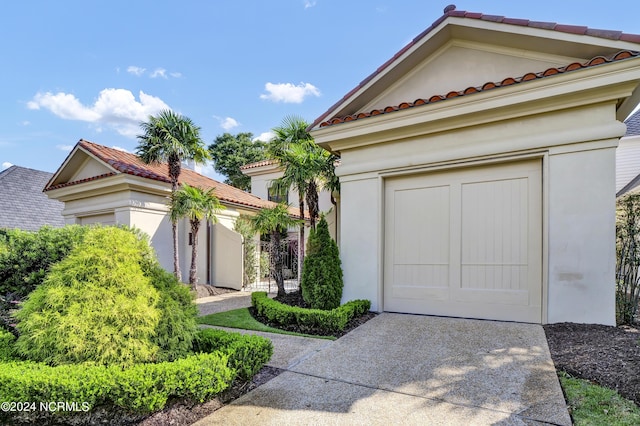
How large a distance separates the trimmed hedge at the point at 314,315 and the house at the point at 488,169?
0.79 meters

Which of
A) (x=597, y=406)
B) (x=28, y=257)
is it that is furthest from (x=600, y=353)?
(x=28, y=257)

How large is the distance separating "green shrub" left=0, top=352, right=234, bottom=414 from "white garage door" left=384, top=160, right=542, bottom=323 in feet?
15.6

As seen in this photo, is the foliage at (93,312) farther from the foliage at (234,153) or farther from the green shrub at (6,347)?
the foliage at (234,153)

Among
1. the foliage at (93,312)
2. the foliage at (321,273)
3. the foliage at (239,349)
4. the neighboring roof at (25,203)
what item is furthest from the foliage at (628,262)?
the neighboring roof at (25,203)

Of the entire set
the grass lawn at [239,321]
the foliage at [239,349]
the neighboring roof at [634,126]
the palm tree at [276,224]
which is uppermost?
the neighboring roof at [634,126]

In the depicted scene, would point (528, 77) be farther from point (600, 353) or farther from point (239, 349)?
point (239, 349)

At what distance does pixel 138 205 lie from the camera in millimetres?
11070

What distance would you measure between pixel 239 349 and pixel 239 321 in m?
3.20

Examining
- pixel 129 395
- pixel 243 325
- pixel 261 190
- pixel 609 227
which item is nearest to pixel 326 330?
pixel 243 325

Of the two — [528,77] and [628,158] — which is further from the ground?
[628,158]

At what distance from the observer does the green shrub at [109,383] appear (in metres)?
2.65

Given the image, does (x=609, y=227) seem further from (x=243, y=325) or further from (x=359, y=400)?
(x=243, y=325)

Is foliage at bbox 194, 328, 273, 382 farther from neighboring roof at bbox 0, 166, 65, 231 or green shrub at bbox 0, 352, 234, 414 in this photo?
neighboring roof at bbox 0, 166, 65, 231

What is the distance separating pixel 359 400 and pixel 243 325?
3.51 meters
